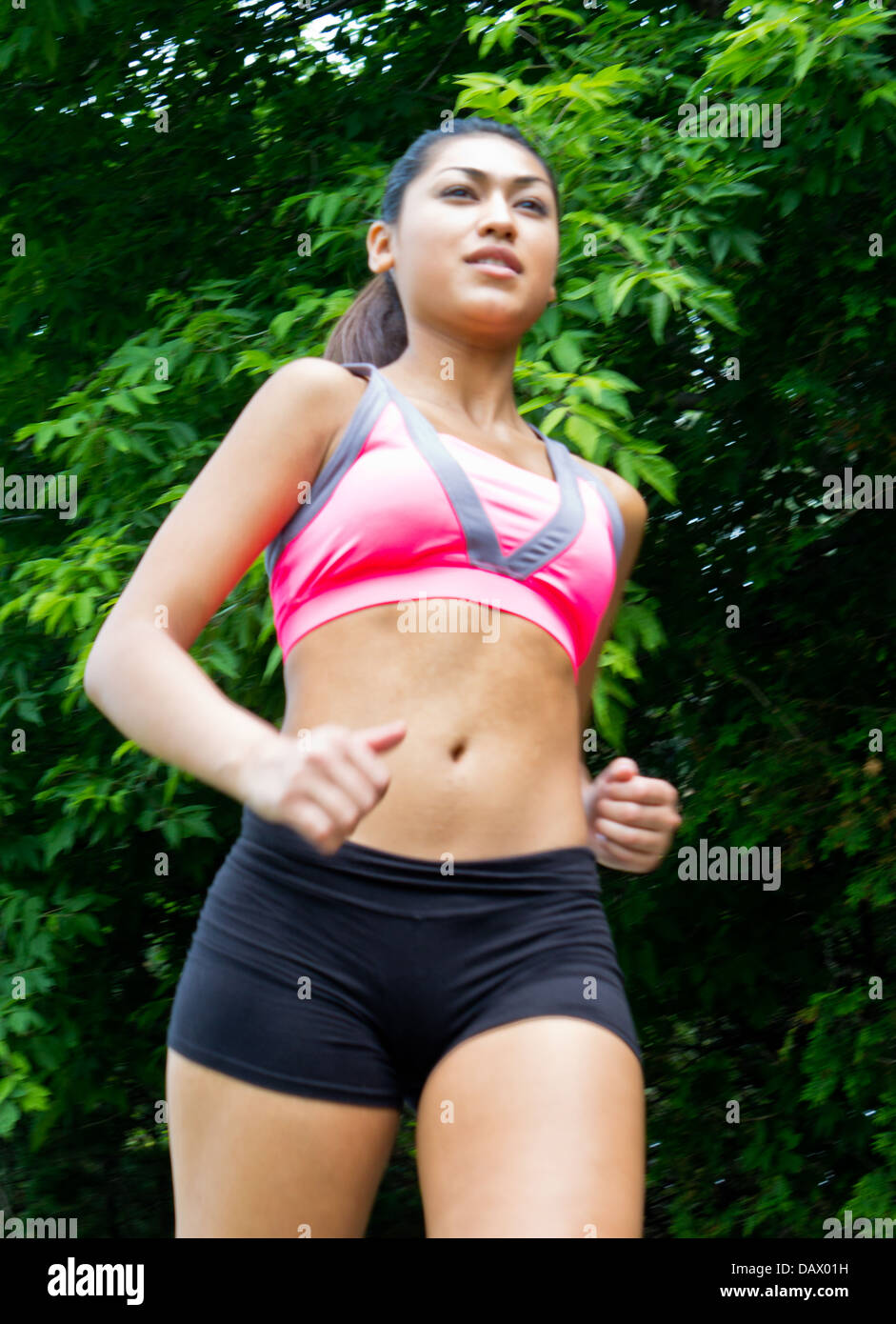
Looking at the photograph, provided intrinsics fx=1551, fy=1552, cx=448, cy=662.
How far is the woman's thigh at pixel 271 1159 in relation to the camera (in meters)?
1.69

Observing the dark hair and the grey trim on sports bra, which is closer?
the grey trim on sports bra

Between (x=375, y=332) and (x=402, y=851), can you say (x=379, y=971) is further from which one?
(x=375, y=332)

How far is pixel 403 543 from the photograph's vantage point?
5.95 feet

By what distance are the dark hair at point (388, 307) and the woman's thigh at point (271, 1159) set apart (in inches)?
42.3

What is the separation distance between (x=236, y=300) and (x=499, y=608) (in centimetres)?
279

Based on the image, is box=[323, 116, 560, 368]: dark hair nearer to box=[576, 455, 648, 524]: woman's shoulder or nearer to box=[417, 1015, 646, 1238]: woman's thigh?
box=[576, 455, 648, 524]: woman's shoulder

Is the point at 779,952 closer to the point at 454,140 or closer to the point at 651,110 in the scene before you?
the point at 651,110

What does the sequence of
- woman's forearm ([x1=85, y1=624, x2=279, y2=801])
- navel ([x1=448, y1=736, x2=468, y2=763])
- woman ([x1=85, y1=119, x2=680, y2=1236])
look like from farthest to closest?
navel ([x1=448, y1=736, x2=468, y2=763]) < woman ([x1=85, y1=119, x2=680, y2=1236]) < woman's forearm ([x1=85, y1=624, x2=279, y2=801])

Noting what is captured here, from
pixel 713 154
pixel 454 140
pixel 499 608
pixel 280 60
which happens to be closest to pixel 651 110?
pixel 713 154

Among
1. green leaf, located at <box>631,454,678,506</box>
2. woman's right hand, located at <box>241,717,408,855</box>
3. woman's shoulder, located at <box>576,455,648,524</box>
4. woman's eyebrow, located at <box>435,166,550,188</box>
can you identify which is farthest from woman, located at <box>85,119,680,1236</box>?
green leaf, located at <box>631,454,678,506</box>

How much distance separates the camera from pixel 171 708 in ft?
5.31

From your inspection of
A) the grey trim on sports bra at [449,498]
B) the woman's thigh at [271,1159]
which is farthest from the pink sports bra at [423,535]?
the woman's thigh at [271,1159]

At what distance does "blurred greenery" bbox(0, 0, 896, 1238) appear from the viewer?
11.5 ft

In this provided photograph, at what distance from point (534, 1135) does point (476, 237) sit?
44.8 inches
